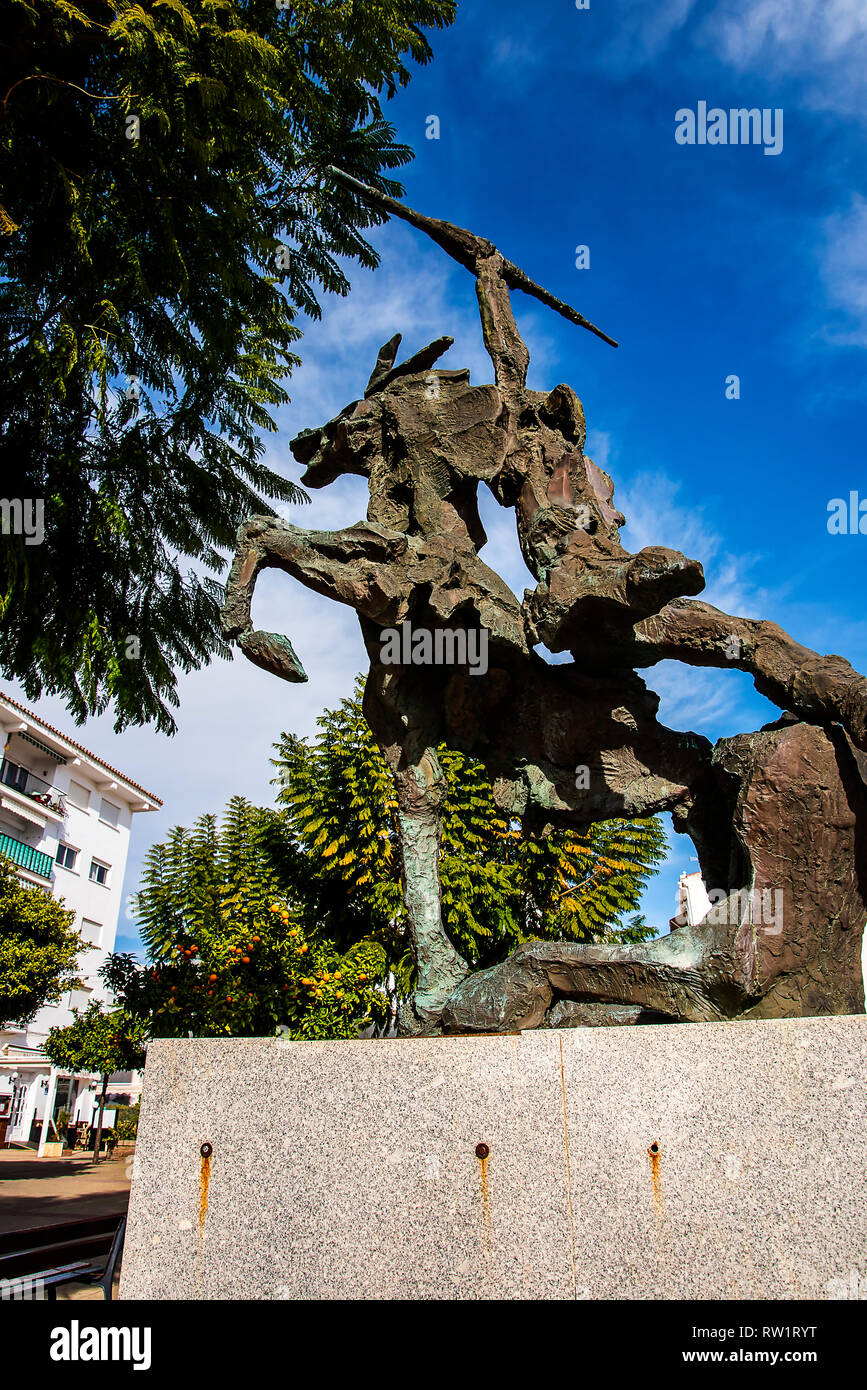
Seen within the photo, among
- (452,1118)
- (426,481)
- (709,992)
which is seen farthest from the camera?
(426,481)

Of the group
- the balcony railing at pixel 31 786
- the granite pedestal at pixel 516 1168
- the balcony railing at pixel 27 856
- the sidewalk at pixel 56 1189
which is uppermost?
the balcony railing at pixel 31 786

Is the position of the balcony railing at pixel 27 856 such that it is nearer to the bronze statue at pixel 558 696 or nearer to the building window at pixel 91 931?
the building window at pixel 91 931

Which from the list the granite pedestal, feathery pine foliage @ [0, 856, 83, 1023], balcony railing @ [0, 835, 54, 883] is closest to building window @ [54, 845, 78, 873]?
balcony railing @ [0, 835, 54, 883]

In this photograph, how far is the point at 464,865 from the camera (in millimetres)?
12922

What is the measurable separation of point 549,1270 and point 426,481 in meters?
3.81

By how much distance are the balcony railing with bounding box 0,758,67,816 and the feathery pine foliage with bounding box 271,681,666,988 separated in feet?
73.8

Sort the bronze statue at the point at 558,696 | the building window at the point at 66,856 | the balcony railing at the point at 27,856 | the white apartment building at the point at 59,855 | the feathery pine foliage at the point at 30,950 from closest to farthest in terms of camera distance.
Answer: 1. the bronze statue at the point at 558,696
2. the feathery pine foliage at the point at 30,950
3. the balcony railing at the point at 27,856
4. the white apartment building at the point at 59,855
5. the building window at the point at 66,856

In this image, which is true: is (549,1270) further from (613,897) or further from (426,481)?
(613,897)

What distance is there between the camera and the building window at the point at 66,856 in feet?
116

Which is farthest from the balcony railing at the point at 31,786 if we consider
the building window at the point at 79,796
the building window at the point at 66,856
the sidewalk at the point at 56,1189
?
the sidewalk at the point at 56,1189

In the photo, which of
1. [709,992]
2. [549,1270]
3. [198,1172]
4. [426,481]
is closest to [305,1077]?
[198,1172]

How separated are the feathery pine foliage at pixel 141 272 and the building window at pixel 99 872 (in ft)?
108

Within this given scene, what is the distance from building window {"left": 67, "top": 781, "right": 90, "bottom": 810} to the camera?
37.2 meters
